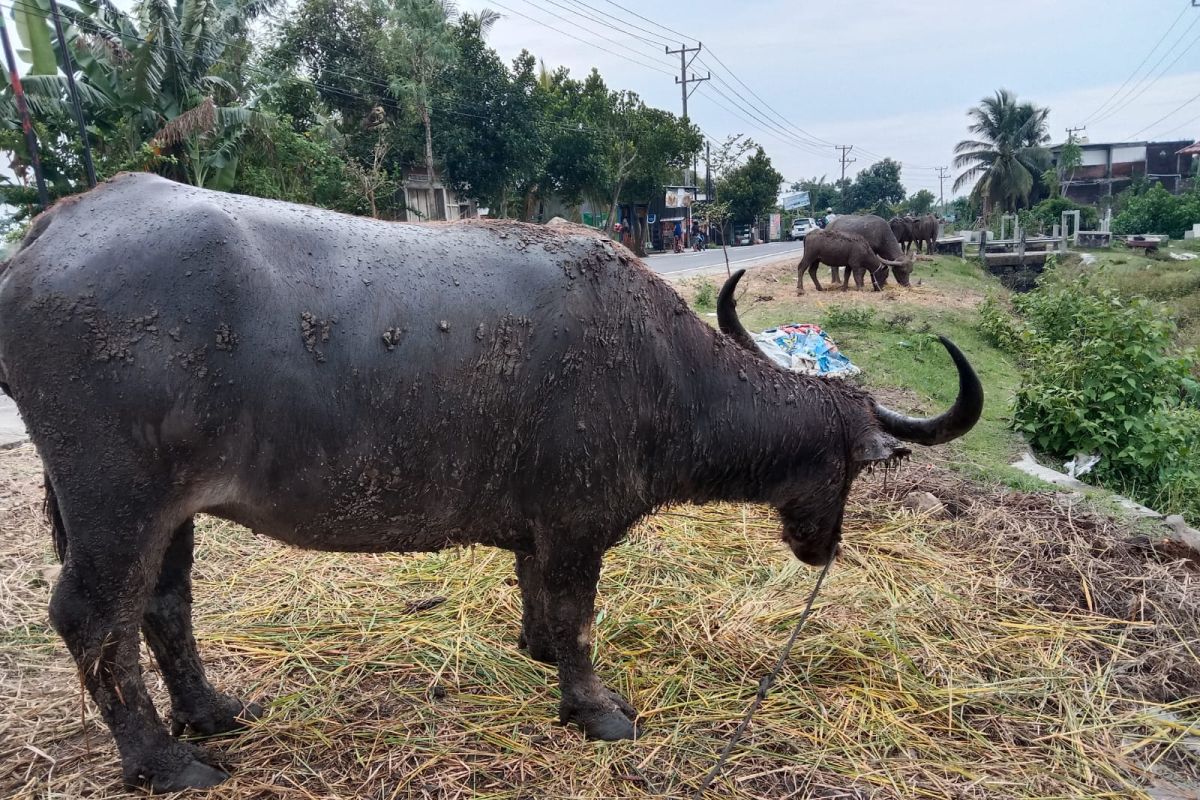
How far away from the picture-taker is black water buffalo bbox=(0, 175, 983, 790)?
8.13ft

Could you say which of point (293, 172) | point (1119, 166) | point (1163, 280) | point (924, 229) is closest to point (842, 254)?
point (1163, 280)

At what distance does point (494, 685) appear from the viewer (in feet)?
11.8

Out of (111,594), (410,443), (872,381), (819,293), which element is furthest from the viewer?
(819,293)

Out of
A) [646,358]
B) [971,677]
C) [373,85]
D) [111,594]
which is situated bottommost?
[971,677]

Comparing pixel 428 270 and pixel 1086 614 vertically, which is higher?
pixel 428 270

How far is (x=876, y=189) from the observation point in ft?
270

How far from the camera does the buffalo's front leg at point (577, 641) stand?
316cm

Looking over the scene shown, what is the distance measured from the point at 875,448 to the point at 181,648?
309 centimetres

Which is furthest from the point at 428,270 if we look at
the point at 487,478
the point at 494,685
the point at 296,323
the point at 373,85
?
the point at 373,85

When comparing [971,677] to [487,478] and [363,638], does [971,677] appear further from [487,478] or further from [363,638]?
[363,638]

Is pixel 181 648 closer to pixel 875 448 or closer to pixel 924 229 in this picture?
pixel 875 448

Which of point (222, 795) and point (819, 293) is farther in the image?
point (819, 293)

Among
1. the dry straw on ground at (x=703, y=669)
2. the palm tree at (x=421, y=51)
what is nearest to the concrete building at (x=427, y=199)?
the palm tree at (x=421, y=51)

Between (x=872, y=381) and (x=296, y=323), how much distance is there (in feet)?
26.0
